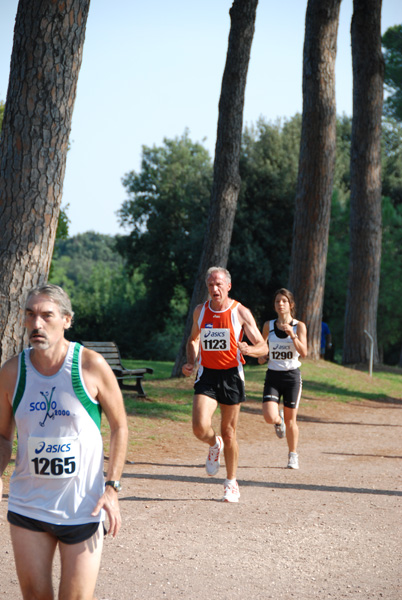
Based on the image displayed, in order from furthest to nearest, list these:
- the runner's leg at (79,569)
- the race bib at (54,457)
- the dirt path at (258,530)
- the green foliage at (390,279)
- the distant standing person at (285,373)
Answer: the green foliage at (390,279)
the distant standing person at (285,373)
the dirt path at (258,530)
the race bib at (54,457)
the runner's leg at (79,569)

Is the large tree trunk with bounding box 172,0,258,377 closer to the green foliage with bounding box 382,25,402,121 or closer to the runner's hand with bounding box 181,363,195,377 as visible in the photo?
the runner's hand with bounding box 181,363,195,377

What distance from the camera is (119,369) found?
46.7 ft

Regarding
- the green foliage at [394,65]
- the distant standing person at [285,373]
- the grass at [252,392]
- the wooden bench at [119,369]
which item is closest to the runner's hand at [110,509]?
the distant standing person at [285,373]

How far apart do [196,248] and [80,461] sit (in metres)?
32.7

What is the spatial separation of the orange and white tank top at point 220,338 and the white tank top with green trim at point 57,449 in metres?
4.26

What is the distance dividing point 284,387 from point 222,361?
198cm

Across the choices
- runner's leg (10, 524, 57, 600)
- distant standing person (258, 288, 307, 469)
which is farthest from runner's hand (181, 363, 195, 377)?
runner's leg (10, 524, 57, 600)

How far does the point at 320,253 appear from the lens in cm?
2038

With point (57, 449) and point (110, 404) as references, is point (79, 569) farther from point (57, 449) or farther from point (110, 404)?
point (110, 404)

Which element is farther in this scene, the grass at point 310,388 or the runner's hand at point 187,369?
the grass at point 310,388

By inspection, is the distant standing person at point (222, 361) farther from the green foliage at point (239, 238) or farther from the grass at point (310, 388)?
the green foliage at point (239, 238)

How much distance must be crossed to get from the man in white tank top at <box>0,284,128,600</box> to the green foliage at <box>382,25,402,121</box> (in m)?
36.4

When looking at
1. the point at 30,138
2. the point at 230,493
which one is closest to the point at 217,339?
the point at 230,493

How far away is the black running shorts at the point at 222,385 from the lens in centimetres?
772
